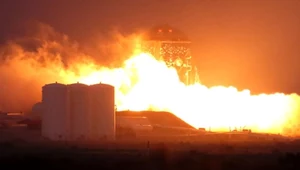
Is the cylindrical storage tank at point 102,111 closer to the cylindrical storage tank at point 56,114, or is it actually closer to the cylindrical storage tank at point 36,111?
the cylindrical storage tank at point 56,114

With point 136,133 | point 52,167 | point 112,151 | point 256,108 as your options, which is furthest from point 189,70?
point 52,167

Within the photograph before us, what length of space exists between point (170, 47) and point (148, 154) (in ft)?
168

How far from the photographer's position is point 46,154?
341 ft

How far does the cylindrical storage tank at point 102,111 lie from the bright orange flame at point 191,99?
19.9 meters

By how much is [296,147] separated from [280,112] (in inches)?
1201

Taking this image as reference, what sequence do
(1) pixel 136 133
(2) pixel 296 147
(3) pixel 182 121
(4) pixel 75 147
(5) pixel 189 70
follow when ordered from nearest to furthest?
(4) pixel 75 147 → (2) pixel 296 147 → (1) pixel 136 133 → (3) pixel 182 121 → (5) pixel 189 70

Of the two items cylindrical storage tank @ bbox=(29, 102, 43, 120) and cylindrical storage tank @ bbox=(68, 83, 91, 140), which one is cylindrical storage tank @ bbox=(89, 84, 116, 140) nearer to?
cylindrical storage tank @ bbox=(68, 83, 91, 140)

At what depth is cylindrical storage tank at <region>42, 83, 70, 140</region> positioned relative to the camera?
126688 millimetres

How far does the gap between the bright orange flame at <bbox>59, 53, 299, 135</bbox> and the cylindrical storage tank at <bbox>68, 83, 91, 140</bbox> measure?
20.7 meters

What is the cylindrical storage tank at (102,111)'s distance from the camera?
127750mm

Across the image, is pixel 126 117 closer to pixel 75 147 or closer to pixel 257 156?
pixel 75 147

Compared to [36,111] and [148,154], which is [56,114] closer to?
[36,111]

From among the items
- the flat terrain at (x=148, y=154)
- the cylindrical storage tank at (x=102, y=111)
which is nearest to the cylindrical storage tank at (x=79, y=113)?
the cylindrical storage tank at (x=102, y=111)

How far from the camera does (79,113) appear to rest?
419ft
